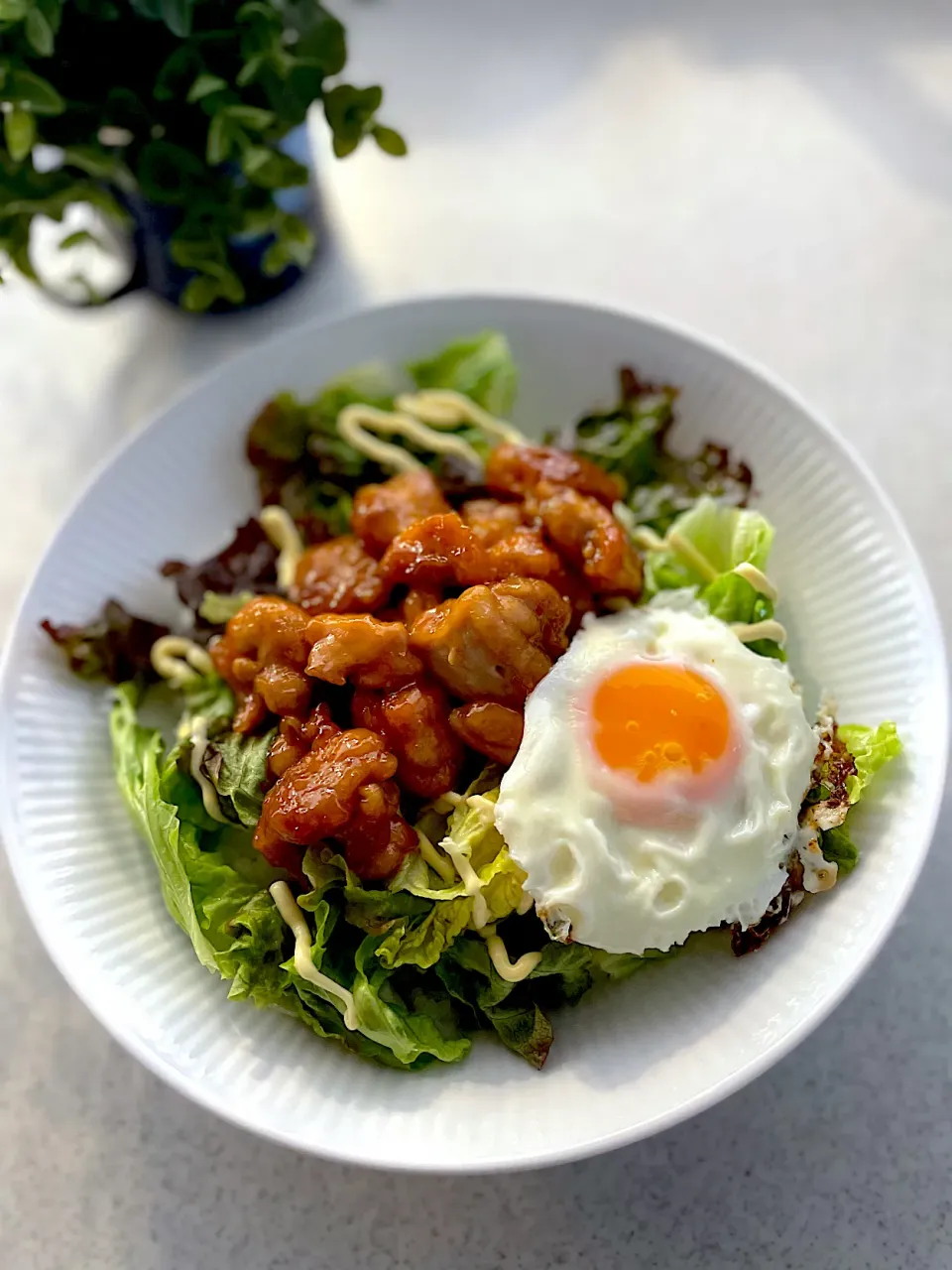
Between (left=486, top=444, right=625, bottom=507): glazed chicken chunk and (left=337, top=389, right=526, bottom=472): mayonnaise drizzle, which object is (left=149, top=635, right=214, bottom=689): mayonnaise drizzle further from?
(left=486, top=444, right=625, bottom=507): glazed chicken chunk

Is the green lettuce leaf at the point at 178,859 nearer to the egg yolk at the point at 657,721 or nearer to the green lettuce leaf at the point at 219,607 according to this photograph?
the green lettuce leaf at the point at 219,607

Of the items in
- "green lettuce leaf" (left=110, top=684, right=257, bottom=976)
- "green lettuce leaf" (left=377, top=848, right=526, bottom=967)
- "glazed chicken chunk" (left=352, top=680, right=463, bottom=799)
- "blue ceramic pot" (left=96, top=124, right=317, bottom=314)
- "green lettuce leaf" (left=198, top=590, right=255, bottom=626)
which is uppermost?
"blue ceramic pot" (left=96, top=124, right=317, bottom=314)

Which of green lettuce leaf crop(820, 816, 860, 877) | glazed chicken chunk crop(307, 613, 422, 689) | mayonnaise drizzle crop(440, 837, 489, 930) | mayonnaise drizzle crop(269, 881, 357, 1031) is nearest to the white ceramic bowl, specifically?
green lettuce leaf crop(820, 816, 860, 877)

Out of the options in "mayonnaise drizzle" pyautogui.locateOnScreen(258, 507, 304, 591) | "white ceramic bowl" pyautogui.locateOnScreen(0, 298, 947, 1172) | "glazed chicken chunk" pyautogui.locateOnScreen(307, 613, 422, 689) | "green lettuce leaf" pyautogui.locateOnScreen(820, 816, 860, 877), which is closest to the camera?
"white ceramic bowl" pyautogui.locateOnScreen(0, 298, 947, 1172)

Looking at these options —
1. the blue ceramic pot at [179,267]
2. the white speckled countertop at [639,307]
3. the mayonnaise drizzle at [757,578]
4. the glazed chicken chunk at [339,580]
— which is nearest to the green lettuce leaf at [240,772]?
the glazed chicken chunk at [339,580]

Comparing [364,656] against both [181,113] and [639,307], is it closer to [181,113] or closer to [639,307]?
[181,113]

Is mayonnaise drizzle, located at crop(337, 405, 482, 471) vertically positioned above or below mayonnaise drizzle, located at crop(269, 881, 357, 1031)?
above

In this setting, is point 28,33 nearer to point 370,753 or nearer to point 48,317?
point 48,317
